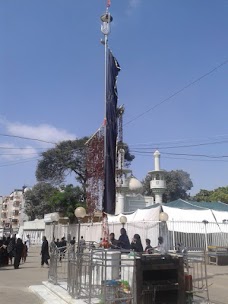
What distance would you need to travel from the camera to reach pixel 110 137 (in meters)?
11.6

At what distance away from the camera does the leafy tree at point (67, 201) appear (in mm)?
44844

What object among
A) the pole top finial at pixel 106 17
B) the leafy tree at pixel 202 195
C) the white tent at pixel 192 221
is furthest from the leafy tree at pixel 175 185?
the pole top finial at pixel 106 17

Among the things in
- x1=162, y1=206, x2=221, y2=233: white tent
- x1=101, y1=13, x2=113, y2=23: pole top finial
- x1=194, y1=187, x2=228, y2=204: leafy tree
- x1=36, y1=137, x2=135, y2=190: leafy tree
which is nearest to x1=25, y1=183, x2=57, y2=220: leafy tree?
x1=36, y1=137, x2=135, y2=190: leafy tree

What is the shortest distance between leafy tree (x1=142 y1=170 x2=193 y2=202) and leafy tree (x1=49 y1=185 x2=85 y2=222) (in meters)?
21.1

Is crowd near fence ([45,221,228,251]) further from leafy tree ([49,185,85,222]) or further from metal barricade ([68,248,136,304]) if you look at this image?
leafy tree ([49,185,85,222])

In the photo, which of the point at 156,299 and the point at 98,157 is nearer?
the point at 156,299

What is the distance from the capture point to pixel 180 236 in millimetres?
23000

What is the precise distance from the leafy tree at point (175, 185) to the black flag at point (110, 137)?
54.0 m

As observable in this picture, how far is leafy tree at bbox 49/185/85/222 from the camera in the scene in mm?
44844

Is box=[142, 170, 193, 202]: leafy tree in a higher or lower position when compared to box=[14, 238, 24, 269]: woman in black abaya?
higher

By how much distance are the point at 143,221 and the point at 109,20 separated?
13.7m

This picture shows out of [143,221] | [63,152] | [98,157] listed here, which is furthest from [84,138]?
[98,157]

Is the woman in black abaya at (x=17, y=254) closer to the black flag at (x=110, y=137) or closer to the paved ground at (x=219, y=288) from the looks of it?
the paved ground at (x=219, y=288)

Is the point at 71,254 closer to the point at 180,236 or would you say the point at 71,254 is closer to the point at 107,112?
the point at 107,112
